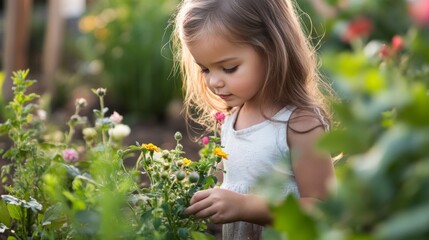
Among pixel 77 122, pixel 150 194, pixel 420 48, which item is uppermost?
pixel 77 122

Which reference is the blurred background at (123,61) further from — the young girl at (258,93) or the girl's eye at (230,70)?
the girl's eye at (230,70)

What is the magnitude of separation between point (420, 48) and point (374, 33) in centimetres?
15

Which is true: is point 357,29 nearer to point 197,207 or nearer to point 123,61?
point 197,207

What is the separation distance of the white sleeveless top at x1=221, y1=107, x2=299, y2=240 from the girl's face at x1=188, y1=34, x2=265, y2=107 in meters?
0.14

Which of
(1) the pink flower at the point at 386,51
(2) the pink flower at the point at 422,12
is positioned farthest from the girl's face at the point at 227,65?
(2) the pink flower at the point at 422,12

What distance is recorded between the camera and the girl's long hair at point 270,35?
2.37 m

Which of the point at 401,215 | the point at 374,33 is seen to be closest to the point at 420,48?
the point at 374,33

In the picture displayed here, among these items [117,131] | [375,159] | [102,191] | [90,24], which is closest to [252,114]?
[117,131]

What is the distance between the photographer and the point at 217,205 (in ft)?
6.99

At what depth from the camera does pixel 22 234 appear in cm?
256

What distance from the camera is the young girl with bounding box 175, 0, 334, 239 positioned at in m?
2.32

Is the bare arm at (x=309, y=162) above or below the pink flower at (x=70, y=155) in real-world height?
below

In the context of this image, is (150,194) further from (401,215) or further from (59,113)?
(59,113)

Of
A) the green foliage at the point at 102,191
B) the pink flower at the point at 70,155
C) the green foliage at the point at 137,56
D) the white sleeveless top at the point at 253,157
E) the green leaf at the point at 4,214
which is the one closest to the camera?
the green foliage at the point at 102,191
